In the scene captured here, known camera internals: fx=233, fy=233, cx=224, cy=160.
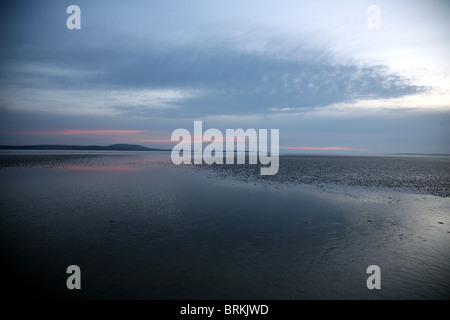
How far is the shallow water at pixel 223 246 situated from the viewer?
7.40 meters

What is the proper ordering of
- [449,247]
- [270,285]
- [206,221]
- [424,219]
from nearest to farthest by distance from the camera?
[270,285], [449,247], [206,221], [424,219]

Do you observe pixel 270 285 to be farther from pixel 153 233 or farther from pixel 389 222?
pixel 389 222

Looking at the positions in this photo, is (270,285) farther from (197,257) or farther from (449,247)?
(449,247)

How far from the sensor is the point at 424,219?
15.2m

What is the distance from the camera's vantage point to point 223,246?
34.1ft

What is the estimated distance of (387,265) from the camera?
9094mm

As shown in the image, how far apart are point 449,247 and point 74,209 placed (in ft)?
70.3

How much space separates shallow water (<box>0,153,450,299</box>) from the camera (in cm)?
740

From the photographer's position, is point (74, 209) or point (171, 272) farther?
point (74, 209)
